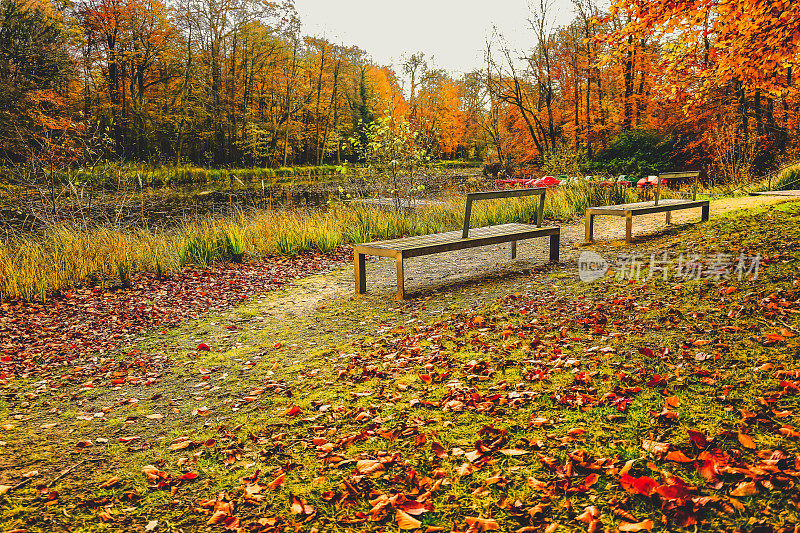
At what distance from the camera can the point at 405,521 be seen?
188cm

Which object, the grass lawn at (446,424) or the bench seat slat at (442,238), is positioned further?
the bench seat slat at (442,238)

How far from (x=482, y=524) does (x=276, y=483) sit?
2.96 ft

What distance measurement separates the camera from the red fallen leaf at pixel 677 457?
204 cm

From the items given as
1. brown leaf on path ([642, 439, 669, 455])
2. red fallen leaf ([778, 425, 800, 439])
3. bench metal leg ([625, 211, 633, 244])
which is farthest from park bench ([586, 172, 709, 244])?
brown leaf on path ([642, 439, 669, 455])

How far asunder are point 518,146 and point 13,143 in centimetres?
2559

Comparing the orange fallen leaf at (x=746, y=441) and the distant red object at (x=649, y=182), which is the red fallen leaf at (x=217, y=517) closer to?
the orange fallen leaf at (x=746, y=441)

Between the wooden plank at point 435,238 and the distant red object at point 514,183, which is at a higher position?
the distant red object at point 514,183

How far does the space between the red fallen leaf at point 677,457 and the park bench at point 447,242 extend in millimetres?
2970

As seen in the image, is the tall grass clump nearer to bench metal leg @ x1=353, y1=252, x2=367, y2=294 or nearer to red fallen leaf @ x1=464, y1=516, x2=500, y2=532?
bench metal leg @ x1=353, y1=252, x2=367, y2=294

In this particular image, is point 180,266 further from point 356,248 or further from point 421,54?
point 421,54

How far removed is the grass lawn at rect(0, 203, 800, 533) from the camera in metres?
1.94

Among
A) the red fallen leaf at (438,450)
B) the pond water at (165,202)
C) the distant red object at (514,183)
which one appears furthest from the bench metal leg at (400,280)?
the distant red object at (514,183)

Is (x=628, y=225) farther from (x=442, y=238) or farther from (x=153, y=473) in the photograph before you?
(x=153, y=473)

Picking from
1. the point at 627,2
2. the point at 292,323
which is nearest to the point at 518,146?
the point at 627,2
